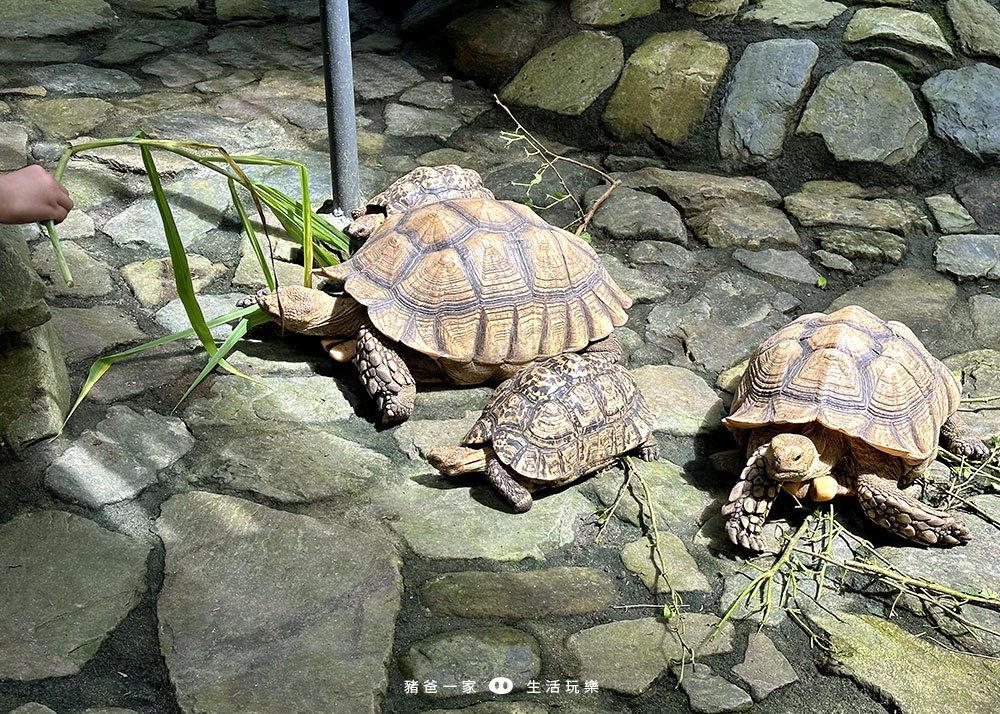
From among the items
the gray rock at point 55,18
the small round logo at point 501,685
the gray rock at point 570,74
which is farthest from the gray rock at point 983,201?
the gray rock at point 55,18

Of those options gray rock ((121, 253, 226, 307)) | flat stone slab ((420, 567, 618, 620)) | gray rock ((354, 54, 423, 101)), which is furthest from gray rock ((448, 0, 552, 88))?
flat stone slab ((420, 567, 618, 620))

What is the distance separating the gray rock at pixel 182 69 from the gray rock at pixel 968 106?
3911 mm

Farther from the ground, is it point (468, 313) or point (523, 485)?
point (468, 313)

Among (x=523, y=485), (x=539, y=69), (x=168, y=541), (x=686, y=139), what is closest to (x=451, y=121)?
(x=539, y=69)

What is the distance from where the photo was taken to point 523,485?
305cm

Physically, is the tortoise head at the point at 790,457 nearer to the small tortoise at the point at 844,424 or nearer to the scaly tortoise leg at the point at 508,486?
the small tortoise at the point at 844,424

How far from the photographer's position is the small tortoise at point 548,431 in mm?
2992

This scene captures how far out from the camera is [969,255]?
14.9ft

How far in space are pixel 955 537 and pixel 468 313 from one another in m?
1.69

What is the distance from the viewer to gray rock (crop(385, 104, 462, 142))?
5.26m

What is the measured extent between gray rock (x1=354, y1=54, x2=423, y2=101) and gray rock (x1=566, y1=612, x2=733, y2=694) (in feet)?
12.3

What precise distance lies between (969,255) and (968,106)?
102 centimetres

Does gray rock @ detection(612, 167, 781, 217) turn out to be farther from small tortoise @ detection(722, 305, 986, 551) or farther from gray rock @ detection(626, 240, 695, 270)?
small tortoise @ detection(722, 305, 986, 551)

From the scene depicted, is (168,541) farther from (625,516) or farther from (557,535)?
(625,516)
